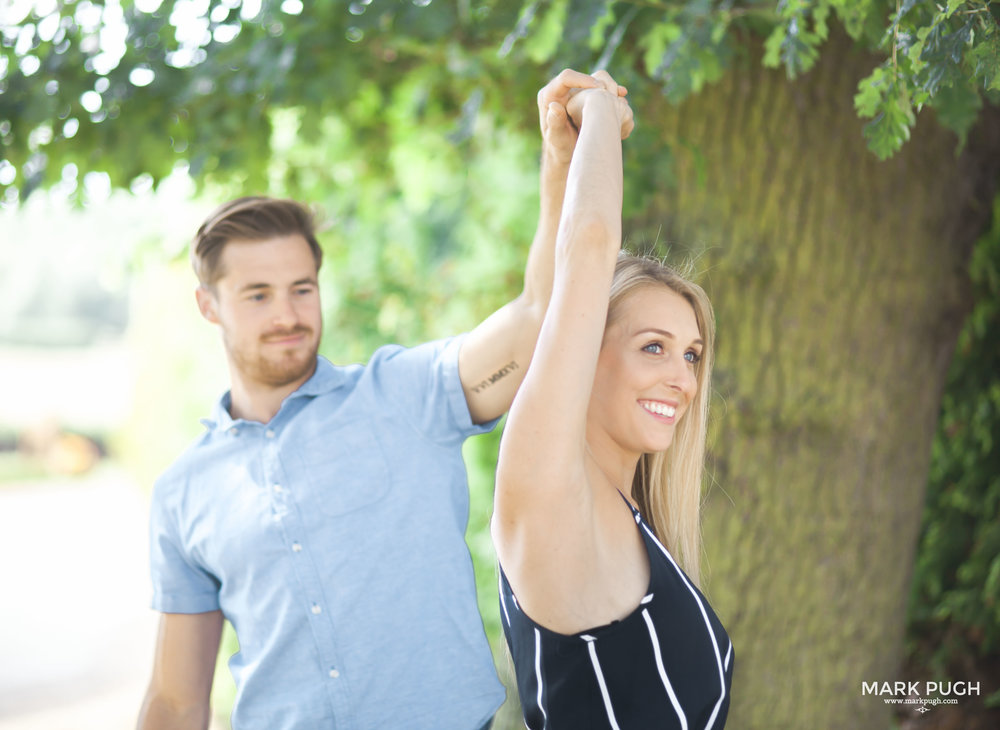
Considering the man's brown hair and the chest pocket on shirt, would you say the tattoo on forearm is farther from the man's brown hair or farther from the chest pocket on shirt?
the man's brown hair

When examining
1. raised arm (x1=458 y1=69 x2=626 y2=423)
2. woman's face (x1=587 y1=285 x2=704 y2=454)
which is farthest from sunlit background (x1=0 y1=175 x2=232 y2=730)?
woman's face (x1=587 y1=285 x2=704 y2=454)

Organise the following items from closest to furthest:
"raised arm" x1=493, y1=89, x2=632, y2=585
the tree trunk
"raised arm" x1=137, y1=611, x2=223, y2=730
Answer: "raised arm" x1=493, y1=89, x2=632, y2=585
"raised arm" x1=137, y1=611, x2=223, y2=730
the tree trunk

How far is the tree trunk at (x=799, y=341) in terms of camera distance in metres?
2.84

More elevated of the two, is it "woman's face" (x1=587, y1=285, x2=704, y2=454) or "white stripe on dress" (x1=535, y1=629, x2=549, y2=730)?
"woman's face" (x1=587, y1=285, x2=704, y2=454)

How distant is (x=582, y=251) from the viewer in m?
1.14

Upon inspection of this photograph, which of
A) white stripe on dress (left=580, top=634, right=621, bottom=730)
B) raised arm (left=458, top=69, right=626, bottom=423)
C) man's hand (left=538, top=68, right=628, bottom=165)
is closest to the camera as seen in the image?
white stripe on dress (left=580, top=634, right=621, bottom=730)

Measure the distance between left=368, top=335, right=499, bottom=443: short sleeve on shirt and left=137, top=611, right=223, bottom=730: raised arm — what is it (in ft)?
2.07

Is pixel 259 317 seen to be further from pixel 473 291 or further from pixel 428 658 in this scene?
pixel 473 291

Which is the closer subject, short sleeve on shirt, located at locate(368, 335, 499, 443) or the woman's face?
the woman's face

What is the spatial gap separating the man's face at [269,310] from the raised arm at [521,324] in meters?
0.38

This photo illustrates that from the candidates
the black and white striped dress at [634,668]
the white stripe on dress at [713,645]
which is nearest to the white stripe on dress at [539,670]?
the black and white striped dress at [634,668]

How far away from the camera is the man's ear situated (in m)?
2.02

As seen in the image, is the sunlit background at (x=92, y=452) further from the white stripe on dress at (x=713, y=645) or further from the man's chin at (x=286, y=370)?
the white stripe on dress at (x=713, y=645)

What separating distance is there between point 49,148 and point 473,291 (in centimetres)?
180
